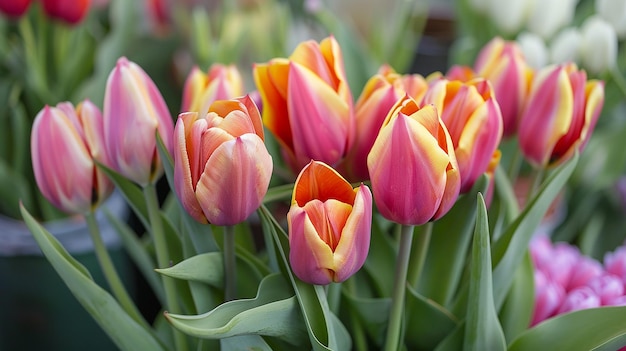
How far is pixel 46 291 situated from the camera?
2.17 ft

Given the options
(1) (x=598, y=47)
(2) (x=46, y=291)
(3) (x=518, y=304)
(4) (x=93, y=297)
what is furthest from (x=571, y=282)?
(2) (x=46, y=291)

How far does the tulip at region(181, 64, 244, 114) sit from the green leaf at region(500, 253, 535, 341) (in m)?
0.18

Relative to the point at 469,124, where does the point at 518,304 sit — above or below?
below

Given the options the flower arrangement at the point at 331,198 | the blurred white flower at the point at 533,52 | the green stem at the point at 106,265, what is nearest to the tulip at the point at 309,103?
the flower arrangement at the point at 331,198

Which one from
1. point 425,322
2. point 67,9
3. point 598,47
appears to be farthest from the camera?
point 67,9

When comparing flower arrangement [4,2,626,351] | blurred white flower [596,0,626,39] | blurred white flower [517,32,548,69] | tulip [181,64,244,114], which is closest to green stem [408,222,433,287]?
flower arrangement [4,2,626,351]

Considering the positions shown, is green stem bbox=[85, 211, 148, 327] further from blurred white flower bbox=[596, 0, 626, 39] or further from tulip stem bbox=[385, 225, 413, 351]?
blurred white flower bbox=[596, 0, 626, 39]

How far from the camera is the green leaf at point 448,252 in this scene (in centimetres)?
37

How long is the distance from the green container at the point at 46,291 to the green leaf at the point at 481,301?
39 cm

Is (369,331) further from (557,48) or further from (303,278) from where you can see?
(557,48)

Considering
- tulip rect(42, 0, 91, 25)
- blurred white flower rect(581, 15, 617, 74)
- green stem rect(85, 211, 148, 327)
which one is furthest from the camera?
tulip rect(42, 0, 91, 25)

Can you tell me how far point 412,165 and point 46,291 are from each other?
47 centimetres

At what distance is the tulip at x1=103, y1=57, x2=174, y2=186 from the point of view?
333 mm

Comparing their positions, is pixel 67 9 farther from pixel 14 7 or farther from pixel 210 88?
pixel 210 88
